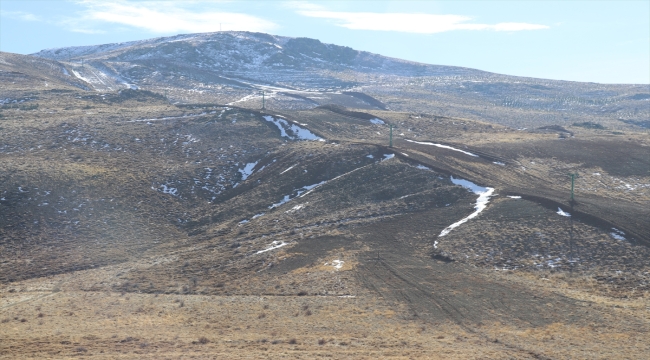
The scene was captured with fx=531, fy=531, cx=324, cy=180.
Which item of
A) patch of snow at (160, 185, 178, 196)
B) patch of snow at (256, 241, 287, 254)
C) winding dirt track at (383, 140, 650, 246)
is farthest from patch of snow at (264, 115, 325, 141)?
patch of snow at (256, 241, 287, 254)

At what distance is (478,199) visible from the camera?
138ft

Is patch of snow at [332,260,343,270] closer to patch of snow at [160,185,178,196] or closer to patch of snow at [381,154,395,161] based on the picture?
patch of snow at [381,154,395,161]

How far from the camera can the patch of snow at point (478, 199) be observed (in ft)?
124

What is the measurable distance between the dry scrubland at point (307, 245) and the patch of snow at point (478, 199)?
0.66m

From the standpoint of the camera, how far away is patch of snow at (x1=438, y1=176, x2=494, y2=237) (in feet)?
124

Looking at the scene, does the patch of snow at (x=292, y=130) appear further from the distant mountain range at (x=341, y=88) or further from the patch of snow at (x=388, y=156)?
the distant mountain range at (x=341, y=88)

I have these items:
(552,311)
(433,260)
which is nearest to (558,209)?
(433,260)

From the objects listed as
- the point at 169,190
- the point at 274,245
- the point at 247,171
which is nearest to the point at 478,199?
the point at 274,245

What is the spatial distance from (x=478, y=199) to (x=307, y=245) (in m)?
14.8

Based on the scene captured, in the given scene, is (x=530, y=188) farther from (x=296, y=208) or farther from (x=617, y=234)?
(x=296, y=208)

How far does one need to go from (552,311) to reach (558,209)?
1508 cm

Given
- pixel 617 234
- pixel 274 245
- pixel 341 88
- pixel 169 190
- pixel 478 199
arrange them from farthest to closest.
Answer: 1. pixel 341 88
2. pixel 169 190
3. pixel 478 199
4. pixel 274 245
5. pixel 617 234

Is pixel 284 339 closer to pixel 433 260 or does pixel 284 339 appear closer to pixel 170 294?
pixel 170 294

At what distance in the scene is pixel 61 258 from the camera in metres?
36.8
